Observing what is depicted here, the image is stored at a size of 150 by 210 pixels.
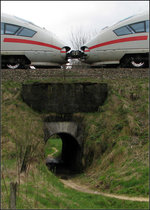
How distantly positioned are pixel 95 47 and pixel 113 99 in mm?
3208

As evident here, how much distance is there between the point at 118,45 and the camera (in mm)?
13438

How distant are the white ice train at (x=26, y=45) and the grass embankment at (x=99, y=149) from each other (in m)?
1.66

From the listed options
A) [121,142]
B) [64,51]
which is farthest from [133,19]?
[121,142]

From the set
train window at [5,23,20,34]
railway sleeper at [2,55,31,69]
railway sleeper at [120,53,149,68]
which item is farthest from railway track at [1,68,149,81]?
train window at [5,23,20,34]

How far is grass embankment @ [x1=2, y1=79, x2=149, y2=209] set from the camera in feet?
24.9

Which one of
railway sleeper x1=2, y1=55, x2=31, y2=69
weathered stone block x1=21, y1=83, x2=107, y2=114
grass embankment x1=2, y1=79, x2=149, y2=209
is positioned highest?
railway sleeper x1=2, y1=55, x2=31, y2=69

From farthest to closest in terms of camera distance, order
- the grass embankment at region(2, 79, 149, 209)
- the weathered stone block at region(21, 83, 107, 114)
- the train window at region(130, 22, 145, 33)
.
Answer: the train window at region(130, 22, 145, 33), the weathered stone block at region(21, 83, 107, 114), the grass embankment at region(2, 79, 149, 209)

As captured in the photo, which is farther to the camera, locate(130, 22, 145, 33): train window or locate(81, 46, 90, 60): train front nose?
locate(81, 46, 90, 60): train front nose

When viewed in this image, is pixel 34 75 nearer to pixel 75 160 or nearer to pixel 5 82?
pixel 5 82

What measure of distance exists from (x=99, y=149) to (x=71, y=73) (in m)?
4.59

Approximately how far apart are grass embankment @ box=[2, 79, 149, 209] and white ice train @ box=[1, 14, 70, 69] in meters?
1.66

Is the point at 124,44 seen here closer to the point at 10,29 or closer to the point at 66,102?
the point at 66,102

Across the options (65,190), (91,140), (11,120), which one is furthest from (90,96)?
(65,190)

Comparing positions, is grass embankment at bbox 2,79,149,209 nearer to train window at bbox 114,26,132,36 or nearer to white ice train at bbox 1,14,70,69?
white ice train at bbox 1,14,70,69
